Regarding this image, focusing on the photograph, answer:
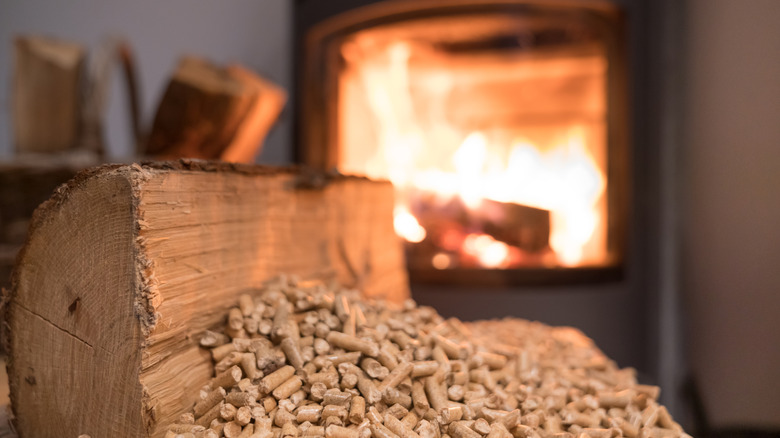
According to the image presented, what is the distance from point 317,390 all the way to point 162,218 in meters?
0.33

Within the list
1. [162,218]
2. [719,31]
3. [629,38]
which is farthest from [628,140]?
[162,218]

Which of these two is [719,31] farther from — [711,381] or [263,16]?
[263,16]

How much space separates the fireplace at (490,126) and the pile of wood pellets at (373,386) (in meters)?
0.96

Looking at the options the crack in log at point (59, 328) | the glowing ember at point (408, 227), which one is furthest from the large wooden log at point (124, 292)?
the glowing ember at point (408, 227)

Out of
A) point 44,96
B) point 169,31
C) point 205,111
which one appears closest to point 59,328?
point 205,111

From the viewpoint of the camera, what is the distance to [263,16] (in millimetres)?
2688

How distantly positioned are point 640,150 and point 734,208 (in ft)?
2.69

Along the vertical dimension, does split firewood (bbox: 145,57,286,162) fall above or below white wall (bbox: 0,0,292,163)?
below

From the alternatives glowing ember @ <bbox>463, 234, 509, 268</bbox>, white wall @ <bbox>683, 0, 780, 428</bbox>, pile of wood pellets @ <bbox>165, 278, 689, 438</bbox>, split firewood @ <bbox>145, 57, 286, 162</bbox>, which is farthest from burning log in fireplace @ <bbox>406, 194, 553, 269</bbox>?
pile of wood pellets @ <bbox>165, 278, 689, 438</bbox>

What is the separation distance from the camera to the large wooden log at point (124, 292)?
0.79m

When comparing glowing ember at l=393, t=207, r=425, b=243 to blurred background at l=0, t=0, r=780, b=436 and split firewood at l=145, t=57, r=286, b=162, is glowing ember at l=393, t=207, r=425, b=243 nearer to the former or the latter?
blurred background at l=0, t=0, r=780, b=436

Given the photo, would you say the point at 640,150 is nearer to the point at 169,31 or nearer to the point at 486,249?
the point at 486,249

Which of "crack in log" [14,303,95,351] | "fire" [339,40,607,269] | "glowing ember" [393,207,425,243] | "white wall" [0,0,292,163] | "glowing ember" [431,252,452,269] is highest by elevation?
"white wall" [0,0,292,163]

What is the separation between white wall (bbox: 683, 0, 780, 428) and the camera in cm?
110
